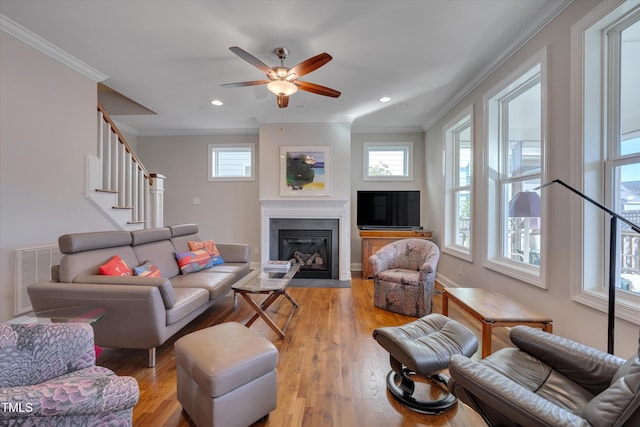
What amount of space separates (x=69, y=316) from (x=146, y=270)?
0.90 meters

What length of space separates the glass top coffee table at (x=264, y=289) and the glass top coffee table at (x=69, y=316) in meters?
1.05

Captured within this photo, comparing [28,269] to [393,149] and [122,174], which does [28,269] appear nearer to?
[122,174]

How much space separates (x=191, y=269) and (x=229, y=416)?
2.17 metres

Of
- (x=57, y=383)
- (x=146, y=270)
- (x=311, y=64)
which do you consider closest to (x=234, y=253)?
(x=146, y=270)

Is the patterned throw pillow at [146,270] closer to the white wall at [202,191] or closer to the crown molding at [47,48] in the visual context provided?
the crown molding at [47,48]

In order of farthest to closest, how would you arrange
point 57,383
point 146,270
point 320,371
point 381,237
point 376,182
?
point 376,182 < point 381,237 < point 146,270 < point 320,371 < point 57,383

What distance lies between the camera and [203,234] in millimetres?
5414

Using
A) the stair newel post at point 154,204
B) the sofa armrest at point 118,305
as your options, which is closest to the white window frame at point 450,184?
the sofa armrest at point 118,305

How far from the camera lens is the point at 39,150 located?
2.65 meters

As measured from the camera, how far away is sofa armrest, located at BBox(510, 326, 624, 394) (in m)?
1.19

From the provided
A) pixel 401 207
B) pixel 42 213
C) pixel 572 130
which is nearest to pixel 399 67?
pixel 572 130

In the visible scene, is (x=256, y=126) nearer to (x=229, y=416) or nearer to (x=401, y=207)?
(x=401, y=207)

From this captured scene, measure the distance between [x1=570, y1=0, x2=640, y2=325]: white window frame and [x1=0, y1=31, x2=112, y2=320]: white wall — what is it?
4652mm

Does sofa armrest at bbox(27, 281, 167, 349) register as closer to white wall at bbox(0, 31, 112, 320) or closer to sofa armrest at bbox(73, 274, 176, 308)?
sofa armrest at bbox(73, 274, 176, 308)
